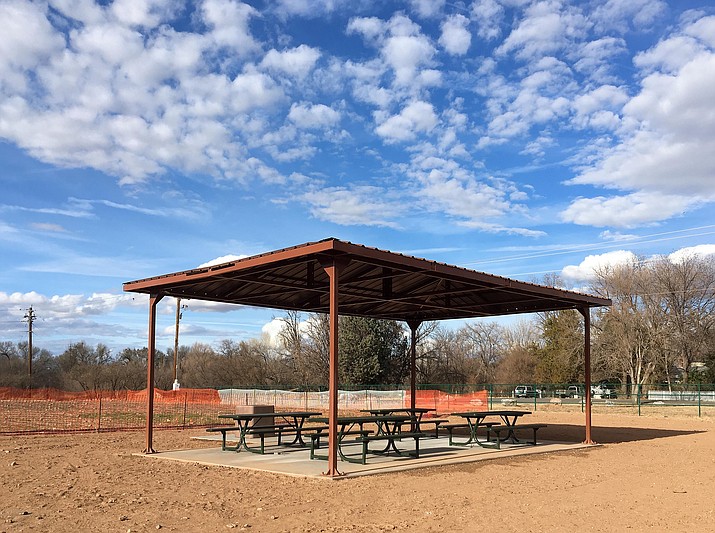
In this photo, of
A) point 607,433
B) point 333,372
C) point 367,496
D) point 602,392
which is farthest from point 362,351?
point 367,496

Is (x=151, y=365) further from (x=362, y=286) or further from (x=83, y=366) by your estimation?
(x=83, y=366)

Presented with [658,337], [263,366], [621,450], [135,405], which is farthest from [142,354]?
[621,450]

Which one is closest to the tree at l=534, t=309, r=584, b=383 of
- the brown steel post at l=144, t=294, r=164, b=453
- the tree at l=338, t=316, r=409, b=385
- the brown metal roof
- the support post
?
the tree at l=338, t=316, r=409, b=385

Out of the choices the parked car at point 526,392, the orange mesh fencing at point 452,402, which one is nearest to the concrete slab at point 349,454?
the orange mesh fencing at point 452,402

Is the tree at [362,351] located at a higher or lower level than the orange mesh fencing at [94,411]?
higher

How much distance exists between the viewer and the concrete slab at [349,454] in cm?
1110

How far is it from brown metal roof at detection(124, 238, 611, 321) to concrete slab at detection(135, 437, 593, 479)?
3440 millimetres

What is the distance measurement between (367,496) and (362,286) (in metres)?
7.88

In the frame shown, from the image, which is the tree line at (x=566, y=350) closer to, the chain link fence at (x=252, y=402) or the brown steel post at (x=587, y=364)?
the chain link fence at (x=252, y=402)

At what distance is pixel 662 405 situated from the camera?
104 feet

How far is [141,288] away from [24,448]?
4.91 metres

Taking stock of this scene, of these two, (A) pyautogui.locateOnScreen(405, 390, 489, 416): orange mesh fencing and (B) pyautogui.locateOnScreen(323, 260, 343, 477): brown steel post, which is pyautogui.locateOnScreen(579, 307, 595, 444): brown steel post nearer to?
(B) pyautogui.locateOnScreen(323, 260, 343, 477): brown steel post

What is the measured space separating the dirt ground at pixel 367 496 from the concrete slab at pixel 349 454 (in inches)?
15.2

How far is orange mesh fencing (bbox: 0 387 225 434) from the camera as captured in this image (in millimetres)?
21547
